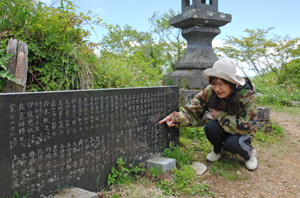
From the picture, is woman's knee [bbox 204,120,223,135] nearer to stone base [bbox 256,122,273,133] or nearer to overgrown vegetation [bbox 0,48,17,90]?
stone base [bbox 256,122,273,133]

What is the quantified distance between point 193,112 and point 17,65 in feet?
7.48

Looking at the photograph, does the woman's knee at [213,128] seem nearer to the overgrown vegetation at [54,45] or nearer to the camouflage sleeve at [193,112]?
the camouflage sleeve at [193,112]

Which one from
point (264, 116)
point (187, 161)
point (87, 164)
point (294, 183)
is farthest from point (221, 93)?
point (264, 116)

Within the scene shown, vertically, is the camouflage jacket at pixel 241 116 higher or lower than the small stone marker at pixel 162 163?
higher

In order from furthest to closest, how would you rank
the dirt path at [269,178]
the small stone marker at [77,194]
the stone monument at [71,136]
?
the dirt path at [269,178]
the small stone marker at [77,194]
the stone monument at [71,136]

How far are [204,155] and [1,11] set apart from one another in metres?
3.27

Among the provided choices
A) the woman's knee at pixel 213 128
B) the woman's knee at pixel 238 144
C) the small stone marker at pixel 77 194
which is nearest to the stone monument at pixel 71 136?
the small stone marker at pixel 77 194

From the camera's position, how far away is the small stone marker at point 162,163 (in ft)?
8.49

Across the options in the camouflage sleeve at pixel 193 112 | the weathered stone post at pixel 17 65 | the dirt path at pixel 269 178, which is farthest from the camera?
the camouflage sleeve at pixel 193 112

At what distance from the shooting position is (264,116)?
4477mm

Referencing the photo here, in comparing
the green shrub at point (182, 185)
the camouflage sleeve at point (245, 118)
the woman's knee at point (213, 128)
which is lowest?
the green shrub at point (182, 185)

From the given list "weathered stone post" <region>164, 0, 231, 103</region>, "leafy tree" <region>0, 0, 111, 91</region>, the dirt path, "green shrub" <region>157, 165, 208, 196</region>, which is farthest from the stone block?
"leafy tree" <region>0, 0, 111, 91</region>

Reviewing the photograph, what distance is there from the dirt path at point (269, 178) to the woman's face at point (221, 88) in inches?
37.7

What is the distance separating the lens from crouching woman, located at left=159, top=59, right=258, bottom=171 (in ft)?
8.46
